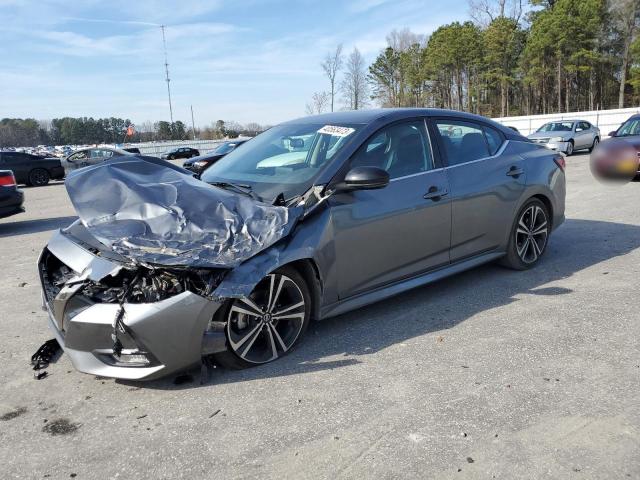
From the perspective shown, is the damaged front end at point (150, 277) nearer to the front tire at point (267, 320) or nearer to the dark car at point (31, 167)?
the front tire at point (267, 320)

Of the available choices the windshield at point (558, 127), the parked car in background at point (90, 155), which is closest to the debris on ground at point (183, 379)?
the parked car in background at point (90, 155)

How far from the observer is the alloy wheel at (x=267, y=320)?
11.4 feet

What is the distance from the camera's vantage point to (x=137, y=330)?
3.05 m

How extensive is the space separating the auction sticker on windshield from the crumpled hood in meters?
0.91

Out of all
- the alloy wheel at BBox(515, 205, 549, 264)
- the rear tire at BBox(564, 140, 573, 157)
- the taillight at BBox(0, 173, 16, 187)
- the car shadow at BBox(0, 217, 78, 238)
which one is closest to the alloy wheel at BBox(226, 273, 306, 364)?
the alloy wheel at BBox(515, 205, 549, 264)

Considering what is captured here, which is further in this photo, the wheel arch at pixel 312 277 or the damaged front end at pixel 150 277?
the wheel arch at pixel 312 277

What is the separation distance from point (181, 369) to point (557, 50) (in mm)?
57026

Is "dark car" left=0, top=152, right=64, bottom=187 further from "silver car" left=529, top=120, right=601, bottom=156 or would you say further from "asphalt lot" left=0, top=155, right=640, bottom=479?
"silver car" left=529, top=120, right=601, bottom=156

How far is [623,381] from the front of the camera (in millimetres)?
3250

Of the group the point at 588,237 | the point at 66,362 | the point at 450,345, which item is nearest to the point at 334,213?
the point at 450,345

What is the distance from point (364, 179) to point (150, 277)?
61.4 inches

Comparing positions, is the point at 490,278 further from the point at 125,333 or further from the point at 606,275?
the point at 125,333

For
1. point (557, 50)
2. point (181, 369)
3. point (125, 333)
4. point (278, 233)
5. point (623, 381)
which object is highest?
point (557, 50)

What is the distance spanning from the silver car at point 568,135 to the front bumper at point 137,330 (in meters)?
20.5
